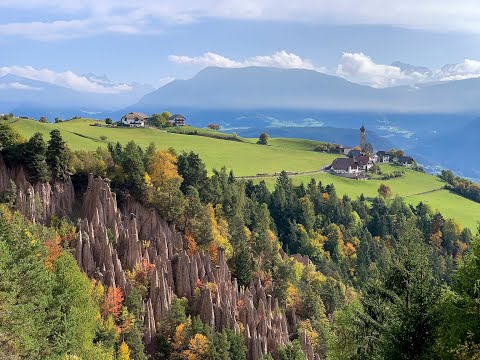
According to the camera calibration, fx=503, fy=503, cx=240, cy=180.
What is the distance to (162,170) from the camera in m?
82.2

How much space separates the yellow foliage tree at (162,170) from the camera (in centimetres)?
8100

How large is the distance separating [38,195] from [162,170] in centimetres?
2195

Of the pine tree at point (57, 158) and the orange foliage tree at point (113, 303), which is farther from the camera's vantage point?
the pine tree at point (57, 158)

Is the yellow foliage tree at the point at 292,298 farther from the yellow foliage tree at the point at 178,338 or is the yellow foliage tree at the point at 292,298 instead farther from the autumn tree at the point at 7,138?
the autumn tree at the point at 7,138

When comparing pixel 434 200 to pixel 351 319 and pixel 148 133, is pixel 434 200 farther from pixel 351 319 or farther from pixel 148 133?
pixel 351 319

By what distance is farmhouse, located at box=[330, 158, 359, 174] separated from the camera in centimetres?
18888

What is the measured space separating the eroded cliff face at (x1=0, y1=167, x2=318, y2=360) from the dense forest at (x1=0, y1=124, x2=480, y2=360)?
154 centimetres

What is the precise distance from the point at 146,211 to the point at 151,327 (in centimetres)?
2117

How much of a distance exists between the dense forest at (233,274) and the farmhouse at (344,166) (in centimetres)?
6173

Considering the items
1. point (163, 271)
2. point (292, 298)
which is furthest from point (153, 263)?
point (292, 298)

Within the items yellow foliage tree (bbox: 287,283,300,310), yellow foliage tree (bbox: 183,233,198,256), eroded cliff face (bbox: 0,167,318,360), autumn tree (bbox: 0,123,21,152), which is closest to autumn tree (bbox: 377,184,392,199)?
yellow foliage tree (bbox: 287,283,300,310)

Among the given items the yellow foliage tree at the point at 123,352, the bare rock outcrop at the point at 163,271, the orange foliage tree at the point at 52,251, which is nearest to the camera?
the yellow foliage tree at the point at 123,352

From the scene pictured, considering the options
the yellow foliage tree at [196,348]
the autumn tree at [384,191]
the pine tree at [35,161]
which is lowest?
the yellow foliage tree at [196,348]

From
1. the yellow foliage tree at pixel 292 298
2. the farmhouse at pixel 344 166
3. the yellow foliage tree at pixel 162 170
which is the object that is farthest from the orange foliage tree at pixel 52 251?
the farmhouse at pixel 344 166
